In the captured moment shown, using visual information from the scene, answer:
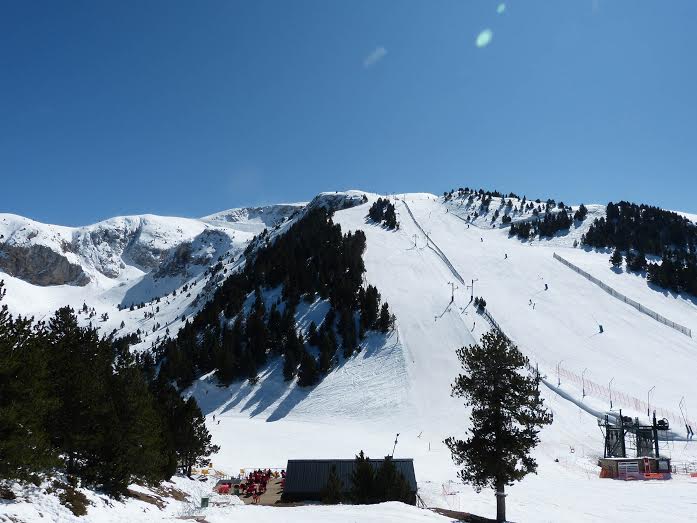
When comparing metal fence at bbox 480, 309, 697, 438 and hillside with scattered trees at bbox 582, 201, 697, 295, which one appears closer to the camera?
metal fence at bbox 480, 309, 697, 438

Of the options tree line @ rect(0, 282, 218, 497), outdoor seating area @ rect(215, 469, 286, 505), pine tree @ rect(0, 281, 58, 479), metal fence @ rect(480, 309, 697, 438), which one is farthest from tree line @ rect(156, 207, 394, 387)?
pine tree @ rect(0, 281, 58, 479)

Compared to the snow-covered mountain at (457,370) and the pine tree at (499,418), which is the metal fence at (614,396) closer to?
the snow-covered mountain at (457,370)

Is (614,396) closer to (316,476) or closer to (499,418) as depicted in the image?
(499,418)

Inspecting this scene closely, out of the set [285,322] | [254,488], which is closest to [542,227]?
[285,322]

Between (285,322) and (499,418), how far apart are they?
57.7 m

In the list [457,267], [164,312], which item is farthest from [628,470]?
[164,312]

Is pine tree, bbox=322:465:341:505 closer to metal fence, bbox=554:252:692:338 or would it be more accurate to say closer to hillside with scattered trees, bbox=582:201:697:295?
metal fence, bbox=554:252:692:338

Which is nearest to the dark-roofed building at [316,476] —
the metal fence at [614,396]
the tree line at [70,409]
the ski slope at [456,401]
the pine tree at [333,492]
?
the pine tree at [333,492]

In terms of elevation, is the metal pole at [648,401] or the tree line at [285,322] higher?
the tree line at [285,322]

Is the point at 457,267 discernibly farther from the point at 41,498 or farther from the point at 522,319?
the point at 41,498

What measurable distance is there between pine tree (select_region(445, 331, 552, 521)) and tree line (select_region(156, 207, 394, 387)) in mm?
44206

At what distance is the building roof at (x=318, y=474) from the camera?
3059 centimetres

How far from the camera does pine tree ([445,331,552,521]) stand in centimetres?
2341

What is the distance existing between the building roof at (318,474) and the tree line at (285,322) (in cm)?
3429
